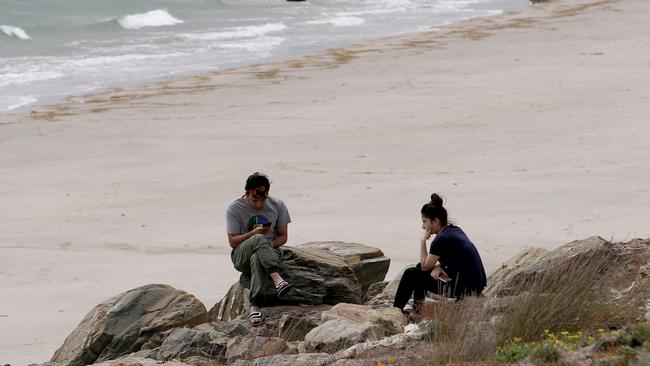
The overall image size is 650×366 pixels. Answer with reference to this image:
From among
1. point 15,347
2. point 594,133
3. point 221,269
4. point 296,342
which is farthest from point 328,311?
point 594,133

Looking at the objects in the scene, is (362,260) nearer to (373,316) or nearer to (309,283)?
(309,283)

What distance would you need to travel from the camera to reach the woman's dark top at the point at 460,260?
762cm

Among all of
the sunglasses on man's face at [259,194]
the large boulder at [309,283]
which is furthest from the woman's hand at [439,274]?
the sunglasses on man's face at [259,194]

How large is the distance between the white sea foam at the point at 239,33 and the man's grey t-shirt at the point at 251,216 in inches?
1064

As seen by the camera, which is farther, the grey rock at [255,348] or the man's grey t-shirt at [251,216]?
the man's grey t-shirt at [251,216]

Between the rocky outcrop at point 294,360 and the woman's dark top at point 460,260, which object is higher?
the woman's dark top at point 460,260

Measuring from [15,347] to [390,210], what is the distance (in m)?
5.69

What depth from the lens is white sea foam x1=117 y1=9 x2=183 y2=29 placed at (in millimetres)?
39781

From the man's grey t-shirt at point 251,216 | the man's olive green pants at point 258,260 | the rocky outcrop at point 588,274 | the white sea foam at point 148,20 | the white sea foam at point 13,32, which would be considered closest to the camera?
the rocky outcrop at point 588,274

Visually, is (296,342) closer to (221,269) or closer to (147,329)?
(147,329)

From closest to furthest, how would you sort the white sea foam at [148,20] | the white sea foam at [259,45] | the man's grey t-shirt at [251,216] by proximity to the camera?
the man's grey t-shirt at [251,216]
the white sea foam at [259,45]
the white sea foam at [148,20]

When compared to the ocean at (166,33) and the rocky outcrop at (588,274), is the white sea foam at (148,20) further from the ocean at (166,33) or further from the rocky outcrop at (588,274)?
the rocky outcrop at (588,274)

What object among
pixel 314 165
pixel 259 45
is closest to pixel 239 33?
pixel 259 45

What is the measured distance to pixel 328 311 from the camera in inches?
307
